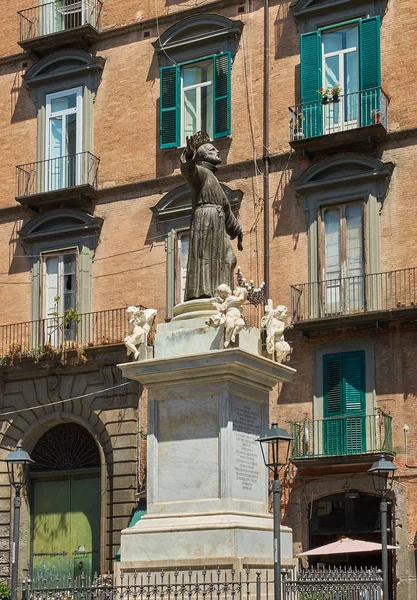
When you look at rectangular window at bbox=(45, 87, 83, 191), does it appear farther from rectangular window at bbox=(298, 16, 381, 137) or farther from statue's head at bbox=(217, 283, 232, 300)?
statue's head at bbox=(217, 283, 232, 300)

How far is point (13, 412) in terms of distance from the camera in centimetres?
3375

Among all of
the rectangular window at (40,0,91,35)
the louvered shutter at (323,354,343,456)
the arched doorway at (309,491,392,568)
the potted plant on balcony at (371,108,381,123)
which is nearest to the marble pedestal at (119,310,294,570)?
the louvered shutter at (323,354,343,456)

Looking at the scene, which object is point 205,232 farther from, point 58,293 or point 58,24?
point 58,24

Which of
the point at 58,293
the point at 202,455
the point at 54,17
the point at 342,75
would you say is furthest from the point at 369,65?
the point at 202,455

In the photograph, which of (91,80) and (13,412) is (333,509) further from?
(91,80)

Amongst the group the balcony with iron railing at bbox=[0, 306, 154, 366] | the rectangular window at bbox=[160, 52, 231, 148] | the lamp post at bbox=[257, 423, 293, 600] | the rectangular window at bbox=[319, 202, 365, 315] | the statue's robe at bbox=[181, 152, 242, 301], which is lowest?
the lamp post at bbox=[257, 423, 293, 600]

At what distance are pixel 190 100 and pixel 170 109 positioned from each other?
59cm

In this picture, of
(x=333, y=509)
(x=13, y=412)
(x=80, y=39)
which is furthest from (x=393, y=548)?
(x=80, y=39)

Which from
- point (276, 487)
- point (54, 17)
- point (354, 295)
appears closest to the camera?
point (276, 487)

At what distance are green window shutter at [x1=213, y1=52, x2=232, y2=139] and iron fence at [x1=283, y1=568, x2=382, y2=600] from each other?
18738mm

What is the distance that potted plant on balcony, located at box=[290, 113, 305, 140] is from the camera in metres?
30.8

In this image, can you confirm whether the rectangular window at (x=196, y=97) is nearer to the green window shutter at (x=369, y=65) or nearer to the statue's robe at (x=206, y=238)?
the green window shutter at (x=369, y=65)

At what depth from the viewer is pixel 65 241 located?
3400 centimetres

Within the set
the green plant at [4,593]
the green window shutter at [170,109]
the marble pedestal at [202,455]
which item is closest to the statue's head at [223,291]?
the marble pedestal at [202,455]
